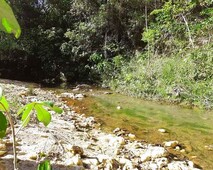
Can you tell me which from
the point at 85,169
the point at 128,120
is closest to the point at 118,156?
the point at 85,169

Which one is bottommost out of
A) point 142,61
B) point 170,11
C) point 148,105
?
point 148,105

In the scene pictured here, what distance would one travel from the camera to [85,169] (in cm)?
288

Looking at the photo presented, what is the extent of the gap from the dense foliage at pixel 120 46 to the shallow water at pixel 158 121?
0.75 m

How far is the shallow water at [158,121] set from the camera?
395 cm

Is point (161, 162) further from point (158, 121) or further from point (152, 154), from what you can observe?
point (158, 121)

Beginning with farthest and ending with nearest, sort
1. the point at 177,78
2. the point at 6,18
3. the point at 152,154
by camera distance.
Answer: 1. the point at 177,78
2. the point at 152,154
3. the point at 6,18

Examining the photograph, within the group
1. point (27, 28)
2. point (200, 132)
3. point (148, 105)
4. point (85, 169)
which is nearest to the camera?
point (85, 169)

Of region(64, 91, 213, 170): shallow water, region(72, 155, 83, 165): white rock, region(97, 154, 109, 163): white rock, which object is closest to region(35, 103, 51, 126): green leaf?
region(72, 155, 83, 165): white rock

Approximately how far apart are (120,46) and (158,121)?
A: 5.33 metres

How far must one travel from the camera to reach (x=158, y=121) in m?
5.30

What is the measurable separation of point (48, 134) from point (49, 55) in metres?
7.88

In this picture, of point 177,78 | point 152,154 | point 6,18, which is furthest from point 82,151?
point 177,78

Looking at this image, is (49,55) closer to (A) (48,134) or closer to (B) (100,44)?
(B) (100,44)

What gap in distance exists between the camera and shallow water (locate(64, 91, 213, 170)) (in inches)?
155
